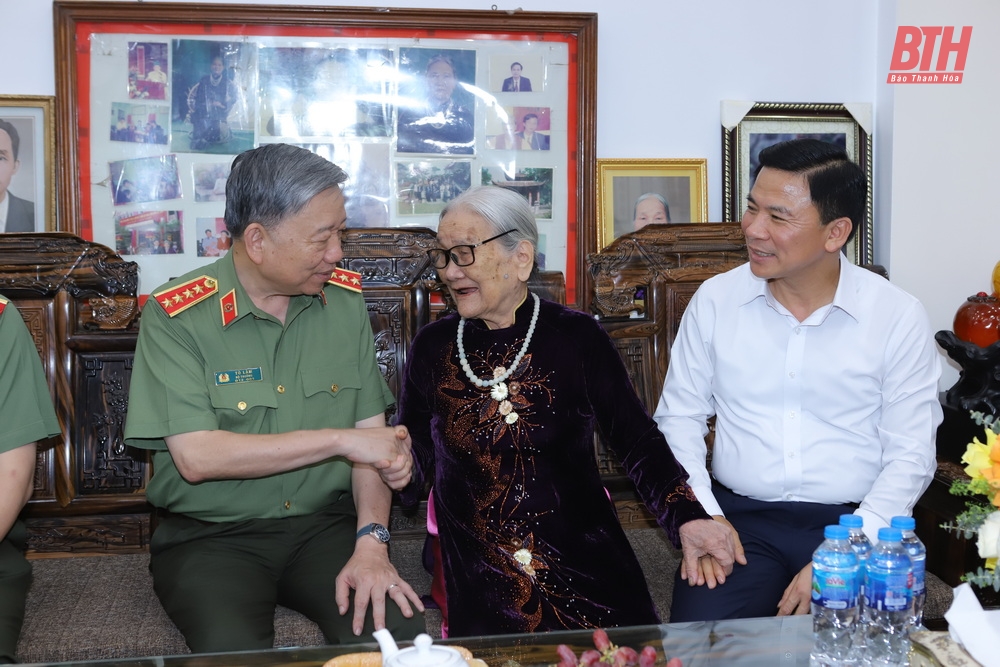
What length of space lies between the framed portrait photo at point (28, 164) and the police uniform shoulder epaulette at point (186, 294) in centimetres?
106

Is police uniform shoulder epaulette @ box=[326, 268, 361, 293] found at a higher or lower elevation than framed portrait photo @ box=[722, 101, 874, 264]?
lower

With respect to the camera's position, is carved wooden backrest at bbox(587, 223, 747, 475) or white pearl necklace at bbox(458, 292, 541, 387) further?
carved wooden backrest at bbox(587, 223, 747, 475)

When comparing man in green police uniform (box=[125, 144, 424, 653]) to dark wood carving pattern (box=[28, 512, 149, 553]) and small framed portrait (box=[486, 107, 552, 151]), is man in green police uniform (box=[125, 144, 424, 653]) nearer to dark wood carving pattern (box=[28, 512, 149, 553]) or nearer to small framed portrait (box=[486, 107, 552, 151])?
dark wood carving pattern (box=[28, 512, 149, 553])

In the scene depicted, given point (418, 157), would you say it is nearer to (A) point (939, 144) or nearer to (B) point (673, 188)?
(B) point (673, 188)

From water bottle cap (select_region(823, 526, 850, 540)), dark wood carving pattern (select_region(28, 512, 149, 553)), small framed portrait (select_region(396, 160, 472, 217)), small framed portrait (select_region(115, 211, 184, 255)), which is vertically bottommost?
dark wood carving pattern (select_region(28, 512, 149, 553))

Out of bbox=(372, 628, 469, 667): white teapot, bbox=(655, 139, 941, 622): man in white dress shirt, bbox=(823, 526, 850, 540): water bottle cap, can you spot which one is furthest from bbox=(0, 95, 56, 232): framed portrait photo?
bbox=(823, 526, 850, 540): water bottle cap

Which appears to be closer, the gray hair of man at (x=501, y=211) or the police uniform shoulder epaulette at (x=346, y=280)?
the gray hair of man at (x=501, y=211)

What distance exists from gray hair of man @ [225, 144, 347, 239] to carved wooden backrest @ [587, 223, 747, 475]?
1.12 m

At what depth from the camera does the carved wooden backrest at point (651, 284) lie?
291cm

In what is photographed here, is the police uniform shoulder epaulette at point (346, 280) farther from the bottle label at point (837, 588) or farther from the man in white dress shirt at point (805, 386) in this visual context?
the bottle label at point (837, 588)

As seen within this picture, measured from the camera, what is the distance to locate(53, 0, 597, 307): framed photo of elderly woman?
115 inches

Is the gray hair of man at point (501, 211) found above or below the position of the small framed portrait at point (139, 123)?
below

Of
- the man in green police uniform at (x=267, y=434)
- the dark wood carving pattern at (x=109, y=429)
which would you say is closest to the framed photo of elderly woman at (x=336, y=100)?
the dark wood carving pattern at (x=109, y=429)

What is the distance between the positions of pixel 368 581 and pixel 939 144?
2.46m
